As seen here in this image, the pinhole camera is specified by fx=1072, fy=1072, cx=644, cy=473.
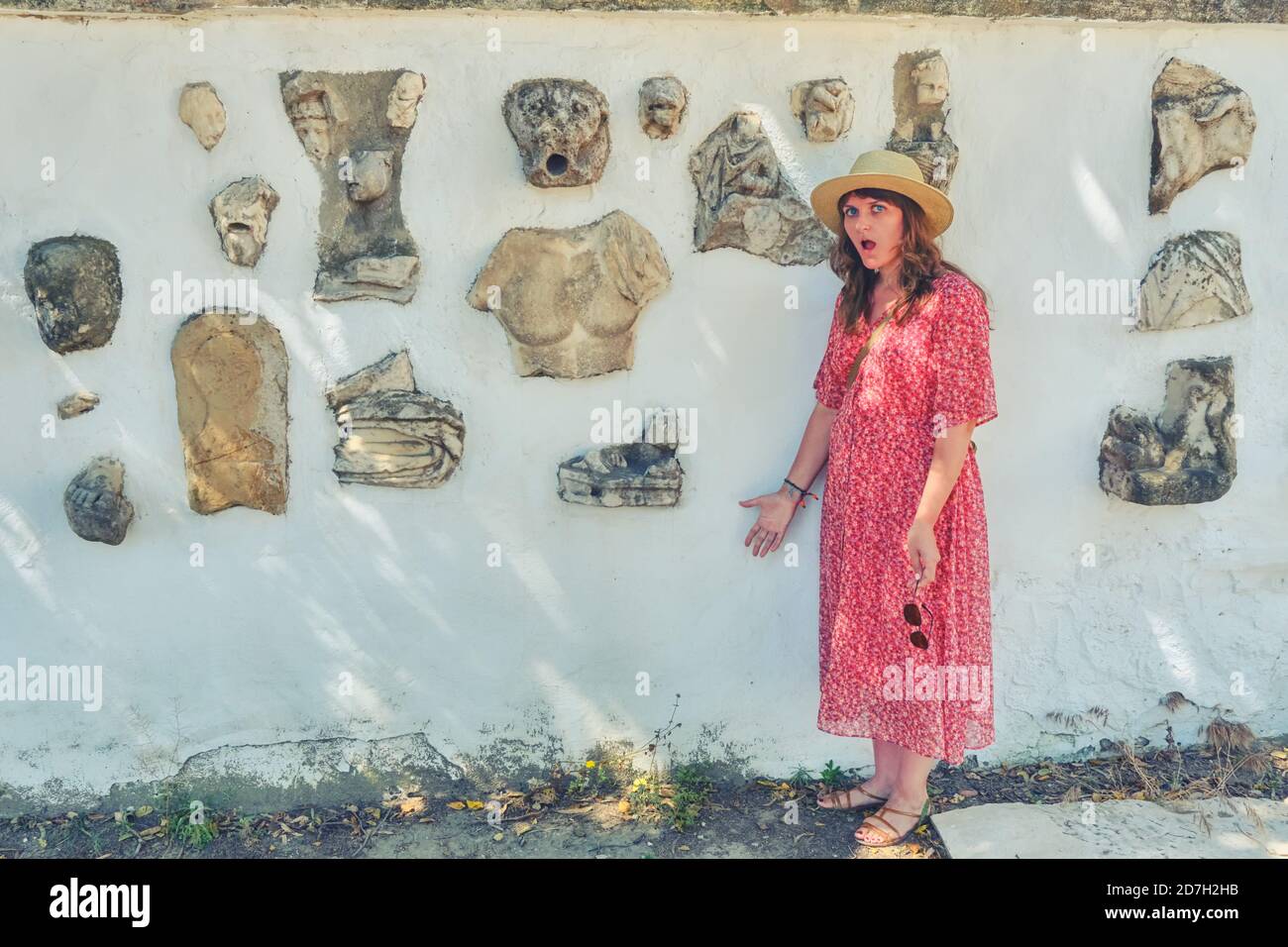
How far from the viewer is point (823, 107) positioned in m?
2.97

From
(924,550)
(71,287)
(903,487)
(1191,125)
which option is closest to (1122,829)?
(924,550)

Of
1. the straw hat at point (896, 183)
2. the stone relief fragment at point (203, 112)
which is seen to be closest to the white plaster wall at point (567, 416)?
the stone relief fragment at point (203, 112)

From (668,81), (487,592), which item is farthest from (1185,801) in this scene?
(668,81)

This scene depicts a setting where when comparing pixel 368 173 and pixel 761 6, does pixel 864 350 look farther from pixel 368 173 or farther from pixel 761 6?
pixel 368 173

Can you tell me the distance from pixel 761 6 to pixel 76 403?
7.28 ft

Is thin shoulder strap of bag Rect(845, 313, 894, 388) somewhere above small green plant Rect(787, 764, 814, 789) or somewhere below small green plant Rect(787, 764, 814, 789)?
above

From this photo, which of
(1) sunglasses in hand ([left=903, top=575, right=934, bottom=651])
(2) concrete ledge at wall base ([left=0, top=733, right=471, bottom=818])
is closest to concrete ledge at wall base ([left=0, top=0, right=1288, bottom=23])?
(1) sunglasses in hand ([left=903, top=575, right=934, bottom=651])

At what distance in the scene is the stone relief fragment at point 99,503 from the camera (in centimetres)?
301

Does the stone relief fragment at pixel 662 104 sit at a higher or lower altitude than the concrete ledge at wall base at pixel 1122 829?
higher

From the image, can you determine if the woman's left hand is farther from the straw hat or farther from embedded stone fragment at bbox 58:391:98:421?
embedded stone fragment at bbox 58:391:98:421

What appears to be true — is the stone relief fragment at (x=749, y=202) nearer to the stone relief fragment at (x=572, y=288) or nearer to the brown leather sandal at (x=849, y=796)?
the stone relief fragment at (x=572, y=288)

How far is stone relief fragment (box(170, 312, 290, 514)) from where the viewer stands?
3.04m

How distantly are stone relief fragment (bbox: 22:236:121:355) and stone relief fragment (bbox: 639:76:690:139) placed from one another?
1.55m

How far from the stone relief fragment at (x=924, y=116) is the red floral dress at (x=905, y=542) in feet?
1.47
